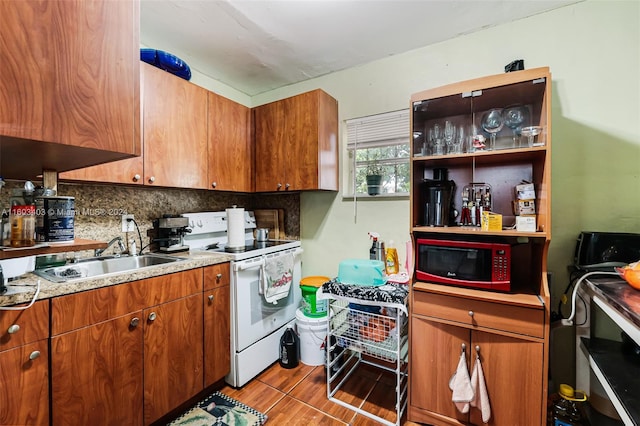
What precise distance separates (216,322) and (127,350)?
0.55m

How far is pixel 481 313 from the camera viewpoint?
4.87 feet

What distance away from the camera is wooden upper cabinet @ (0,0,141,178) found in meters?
0.63

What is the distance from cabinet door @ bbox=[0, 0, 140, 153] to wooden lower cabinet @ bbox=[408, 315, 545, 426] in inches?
68.2

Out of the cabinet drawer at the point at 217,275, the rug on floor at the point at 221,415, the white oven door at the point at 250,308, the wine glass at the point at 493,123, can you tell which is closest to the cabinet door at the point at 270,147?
the white oven door at the point at 250,308

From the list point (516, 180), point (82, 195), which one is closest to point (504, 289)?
point (516, 180)

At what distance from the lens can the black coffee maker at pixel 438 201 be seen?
179cm

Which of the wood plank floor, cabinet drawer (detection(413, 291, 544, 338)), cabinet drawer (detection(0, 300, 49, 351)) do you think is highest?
cabinet drawer (detection(0, 300, 49, 351))

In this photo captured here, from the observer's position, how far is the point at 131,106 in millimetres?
824

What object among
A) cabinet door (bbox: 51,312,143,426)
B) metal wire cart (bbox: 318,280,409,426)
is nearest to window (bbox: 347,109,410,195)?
metal wire cart (bbox: 318,280,409,426)

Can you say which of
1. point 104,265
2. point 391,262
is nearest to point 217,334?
point 104,265

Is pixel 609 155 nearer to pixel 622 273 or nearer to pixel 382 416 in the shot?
pixel 622 273

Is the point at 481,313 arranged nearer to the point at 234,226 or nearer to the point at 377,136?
the point at 377,136

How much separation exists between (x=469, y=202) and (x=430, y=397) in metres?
1.24

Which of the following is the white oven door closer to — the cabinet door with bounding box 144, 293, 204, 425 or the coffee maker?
the cabinet door with bounding box 144, 293, 204, 425
